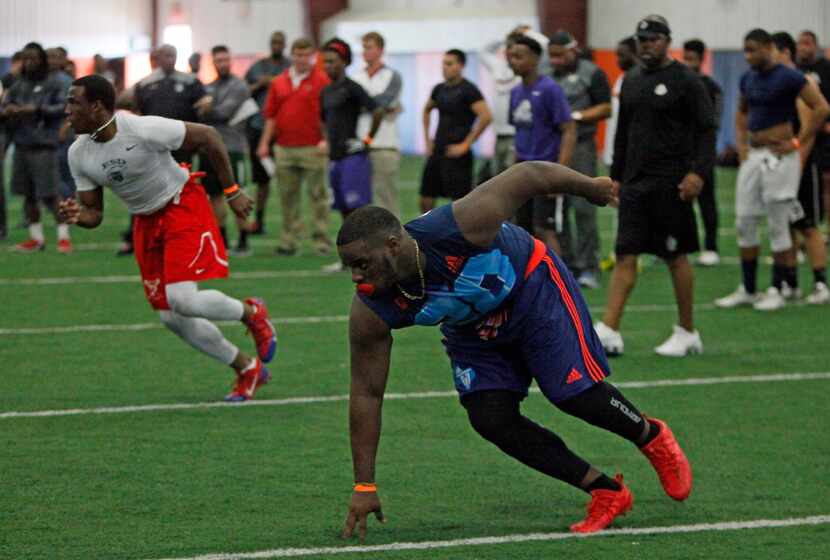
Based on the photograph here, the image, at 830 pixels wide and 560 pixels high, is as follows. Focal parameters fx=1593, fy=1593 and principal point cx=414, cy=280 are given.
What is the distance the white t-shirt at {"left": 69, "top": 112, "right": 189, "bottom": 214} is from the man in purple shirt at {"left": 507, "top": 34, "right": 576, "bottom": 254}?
4.45 m

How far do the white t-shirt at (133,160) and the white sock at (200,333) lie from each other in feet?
2.08

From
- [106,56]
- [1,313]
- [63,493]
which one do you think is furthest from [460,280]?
[106,56]

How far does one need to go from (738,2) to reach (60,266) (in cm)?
1694

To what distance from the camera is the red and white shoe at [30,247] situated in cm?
1720

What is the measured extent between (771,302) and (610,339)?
274cm

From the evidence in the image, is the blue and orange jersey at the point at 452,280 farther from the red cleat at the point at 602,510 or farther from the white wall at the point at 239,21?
the white wall at the point at 239,21

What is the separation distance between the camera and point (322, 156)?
16500 mm

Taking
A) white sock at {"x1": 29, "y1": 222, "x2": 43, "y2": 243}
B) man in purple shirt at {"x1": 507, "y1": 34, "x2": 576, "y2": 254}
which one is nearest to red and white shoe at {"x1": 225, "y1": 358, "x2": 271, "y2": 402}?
man in purple shirt at {"x1": 507, "y1": 34, "x2": 576, "y2": 254}

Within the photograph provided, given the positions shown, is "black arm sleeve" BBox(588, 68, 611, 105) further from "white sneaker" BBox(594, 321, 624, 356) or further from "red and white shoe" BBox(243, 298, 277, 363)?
"red and white shoe" BBox(243, 298, 277, 363)

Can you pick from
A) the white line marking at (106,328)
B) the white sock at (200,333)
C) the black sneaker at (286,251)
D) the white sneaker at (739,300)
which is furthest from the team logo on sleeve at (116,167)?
the black sneaker at (286,251)

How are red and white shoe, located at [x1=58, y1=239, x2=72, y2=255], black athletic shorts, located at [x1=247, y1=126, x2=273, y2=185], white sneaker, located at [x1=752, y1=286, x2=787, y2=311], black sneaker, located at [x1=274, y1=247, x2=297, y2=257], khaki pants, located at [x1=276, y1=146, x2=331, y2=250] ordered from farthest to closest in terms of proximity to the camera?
1. black athletic shorts, located at [x1=247, y1=126, x2=273, y2=185]
2. red and white shoe, located at [x1=58, y1=239, x2=72, y2=255]
3. black sneaker, located at [x1=274, y1=247, x2=297, y2=257]
4. khaki pants, located at [x1=276, y1=146, x2=331, y2=250]
5. white sneaker, located at [x1=752, y1=286, x2=787, y2=311]

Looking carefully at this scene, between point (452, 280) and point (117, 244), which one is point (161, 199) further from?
point (117, 244)

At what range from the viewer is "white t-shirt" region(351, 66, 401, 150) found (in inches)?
611

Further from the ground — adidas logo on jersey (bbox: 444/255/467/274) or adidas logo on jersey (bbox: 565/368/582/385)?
adidas logo on jersey (bbox: 444/255/467/274)
